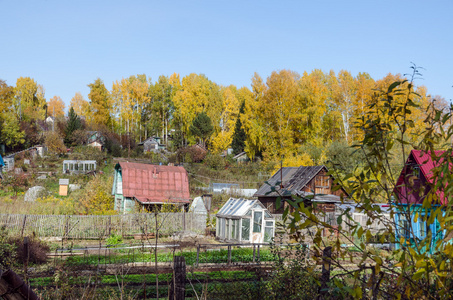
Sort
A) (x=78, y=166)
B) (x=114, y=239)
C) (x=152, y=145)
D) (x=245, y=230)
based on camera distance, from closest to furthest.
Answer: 1. (x=114, y=239)
2. (x=245, y=230)
3. (x=78, y=166)
4. (x=152, y=145)

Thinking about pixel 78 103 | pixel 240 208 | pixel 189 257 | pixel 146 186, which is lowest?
pixel 189 257

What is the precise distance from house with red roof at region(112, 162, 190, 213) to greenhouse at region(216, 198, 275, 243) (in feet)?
18.8

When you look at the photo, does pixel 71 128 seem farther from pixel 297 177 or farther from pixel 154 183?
pixel 297 177

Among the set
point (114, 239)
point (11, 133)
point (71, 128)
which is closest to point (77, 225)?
point (114, 239)

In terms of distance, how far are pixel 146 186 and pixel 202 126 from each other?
32009mm

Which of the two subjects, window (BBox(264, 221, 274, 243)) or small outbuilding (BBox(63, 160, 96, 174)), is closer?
window (BBox(264, 221, 274, 243))

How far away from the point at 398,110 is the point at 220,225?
21.7m

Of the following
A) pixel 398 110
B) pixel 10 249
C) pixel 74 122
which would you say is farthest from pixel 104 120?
pixel 398 110

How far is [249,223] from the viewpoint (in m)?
23.0

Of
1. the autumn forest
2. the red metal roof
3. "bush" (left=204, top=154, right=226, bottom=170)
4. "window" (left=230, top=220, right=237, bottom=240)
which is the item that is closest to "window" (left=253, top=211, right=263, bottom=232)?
"window" (left=230, top=220, right=237, bottom=240)

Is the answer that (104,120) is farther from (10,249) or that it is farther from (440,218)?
(440,218)

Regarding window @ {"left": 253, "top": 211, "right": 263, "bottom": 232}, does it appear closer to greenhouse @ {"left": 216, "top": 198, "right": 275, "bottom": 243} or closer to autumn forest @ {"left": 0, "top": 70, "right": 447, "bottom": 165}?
greenhouse @ {"left": 216, "top": 198, "right": 275, "bottom": 243}

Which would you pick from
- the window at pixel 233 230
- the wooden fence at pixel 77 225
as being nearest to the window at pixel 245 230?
the window at pixel 233 230

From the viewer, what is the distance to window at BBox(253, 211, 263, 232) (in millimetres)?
23078
